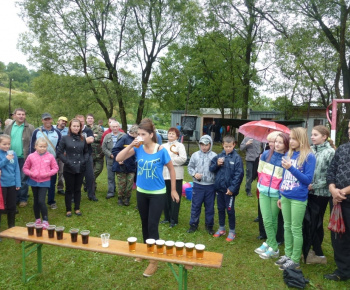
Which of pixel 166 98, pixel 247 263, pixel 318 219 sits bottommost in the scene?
pixel 247 263

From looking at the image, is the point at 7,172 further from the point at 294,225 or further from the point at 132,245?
the point at 294,225

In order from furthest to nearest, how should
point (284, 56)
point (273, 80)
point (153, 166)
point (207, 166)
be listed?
point (273, 80) < point (284, 56) < point (207, 166) < point (153, 166)

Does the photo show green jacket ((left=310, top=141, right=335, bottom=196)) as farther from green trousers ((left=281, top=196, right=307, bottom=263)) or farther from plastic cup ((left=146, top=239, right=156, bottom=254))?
plastic cup ((left=146, top=239, right=156, bottom=254))

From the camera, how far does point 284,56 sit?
543 inches

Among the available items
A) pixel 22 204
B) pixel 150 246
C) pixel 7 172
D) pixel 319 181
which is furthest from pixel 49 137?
pixel 319 181

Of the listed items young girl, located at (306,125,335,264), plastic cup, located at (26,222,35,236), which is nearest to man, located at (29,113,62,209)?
plastic cup, located at (26,222,35,236)

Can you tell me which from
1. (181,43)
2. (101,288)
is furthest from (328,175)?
(181,43)

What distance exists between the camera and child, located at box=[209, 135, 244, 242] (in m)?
4.23

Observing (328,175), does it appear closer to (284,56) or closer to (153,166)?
(153,166)

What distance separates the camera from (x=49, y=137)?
17.5 feet

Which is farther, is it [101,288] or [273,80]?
[273,80]

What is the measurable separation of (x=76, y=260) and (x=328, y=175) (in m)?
3.33

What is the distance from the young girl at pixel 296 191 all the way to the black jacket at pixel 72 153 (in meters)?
3.51

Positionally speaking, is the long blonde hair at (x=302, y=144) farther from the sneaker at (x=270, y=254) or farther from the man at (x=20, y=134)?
the man at (x=20, y=134)
